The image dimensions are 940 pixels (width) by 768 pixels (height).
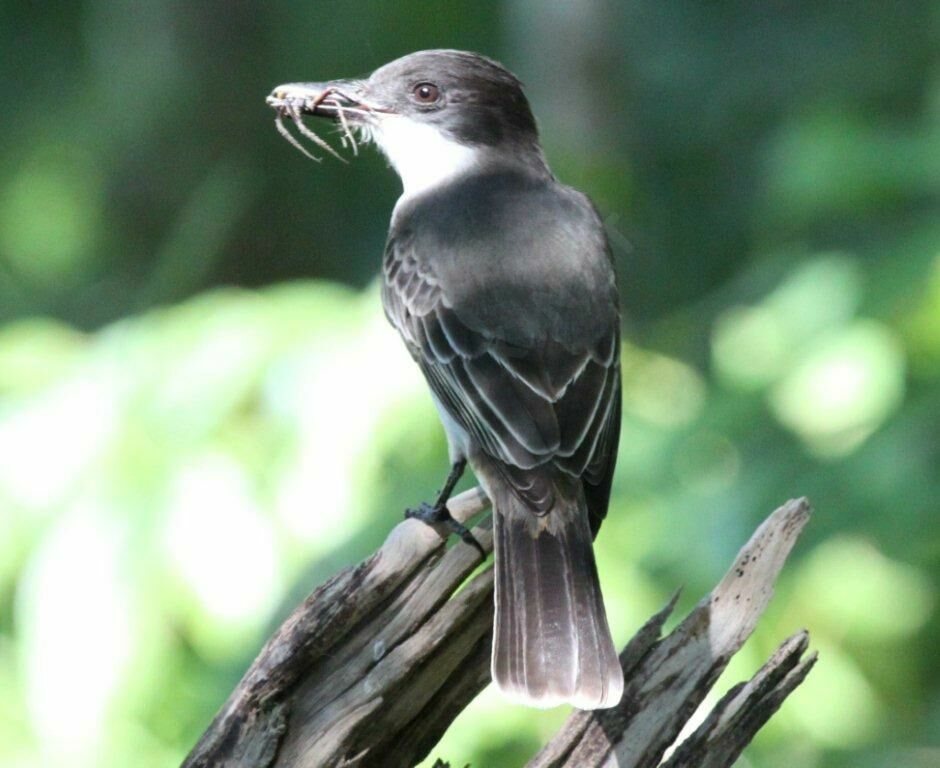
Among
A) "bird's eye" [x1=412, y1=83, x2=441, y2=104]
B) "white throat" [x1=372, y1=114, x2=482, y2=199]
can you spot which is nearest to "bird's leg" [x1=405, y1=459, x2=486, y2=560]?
"white throat" [x1=372, y1=114, x2=482, y2=199]

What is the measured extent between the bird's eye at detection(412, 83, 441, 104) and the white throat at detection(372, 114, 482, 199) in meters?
0.07

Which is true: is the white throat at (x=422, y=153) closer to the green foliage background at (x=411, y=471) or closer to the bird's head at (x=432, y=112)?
the bird's head at (x=432, y=112)

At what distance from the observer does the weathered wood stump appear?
2928 mm

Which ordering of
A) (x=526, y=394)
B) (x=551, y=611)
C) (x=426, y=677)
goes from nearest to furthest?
Answer: (x=426, y=677)
(x=551, y=611)
(x=526, y=394)

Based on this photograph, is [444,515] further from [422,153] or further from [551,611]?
[422,153]

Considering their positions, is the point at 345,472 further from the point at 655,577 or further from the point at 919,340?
the point at 919,340

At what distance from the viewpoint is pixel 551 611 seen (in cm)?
333

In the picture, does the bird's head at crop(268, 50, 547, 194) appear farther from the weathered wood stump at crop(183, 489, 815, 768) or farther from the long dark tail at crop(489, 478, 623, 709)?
the weathered wood stump at crop(183, 489, 815, 768)

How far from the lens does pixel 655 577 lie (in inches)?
155

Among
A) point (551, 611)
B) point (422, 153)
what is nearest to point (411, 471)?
point (551, 611)

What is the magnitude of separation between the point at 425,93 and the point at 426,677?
2.15 metres

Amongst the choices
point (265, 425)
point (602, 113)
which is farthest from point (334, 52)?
point (265, 425)

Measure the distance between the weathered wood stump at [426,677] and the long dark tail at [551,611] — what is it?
0.25 ft

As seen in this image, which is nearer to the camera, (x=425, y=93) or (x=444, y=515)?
(x=444, y=515)
